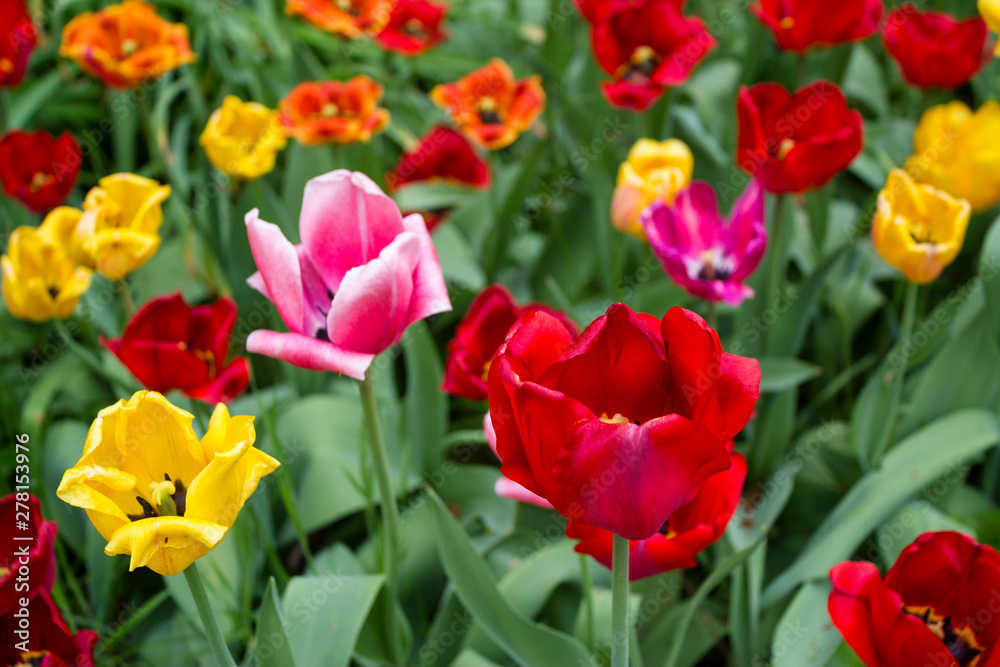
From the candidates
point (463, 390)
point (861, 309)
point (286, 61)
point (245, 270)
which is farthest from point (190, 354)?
point (286, 61)

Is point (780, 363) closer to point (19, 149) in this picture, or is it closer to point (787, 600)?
point (787, 600)

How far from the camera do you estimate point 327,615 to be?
3.31 feet

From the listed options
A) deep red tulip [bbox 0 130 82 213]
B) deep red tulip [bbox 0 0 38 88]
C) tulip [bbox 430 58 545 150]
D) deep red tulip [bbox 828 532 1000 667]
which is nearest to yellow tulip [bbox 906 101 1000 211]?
tulip [bbox 430 58 545 150]

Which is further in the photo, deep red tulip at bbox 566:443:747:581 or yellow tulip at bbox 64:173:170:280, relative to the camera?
yellow tulip at bbox 64:173:170:280

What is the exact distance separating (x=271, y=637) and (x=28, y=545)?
26 cm

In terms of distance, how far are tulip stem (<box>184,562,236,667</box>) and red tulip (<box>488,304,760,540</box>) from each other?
29cm

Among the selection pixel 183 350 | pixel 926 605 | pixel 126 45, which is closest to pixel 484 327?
pixel 183 350

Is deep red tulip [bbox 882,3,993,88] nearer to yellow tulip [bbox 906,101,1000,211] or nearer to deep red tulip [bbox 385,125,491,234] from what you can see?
yellow tulip [bbox 906,101,1000,211]

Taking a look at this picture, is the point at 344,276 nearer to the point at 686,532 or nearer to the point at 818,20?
the point at 686,532

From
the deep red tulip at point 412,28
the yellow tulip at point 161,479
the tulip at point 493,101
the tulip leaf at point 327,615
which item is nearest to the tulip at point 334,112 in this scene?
the tulip at point 493,101

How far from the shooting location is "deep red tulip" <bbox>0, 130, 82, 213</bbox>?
5.15ft

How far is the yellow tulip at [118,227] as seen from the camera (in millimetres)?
1205

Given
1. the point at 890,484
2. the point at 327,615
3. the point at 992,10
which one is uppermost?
the point at 992,10

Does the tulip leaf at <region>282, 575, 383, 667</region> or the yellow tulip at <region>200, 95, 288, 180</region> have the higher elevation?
the yellow tulip at <region>200, 95, 288, 180</region>
